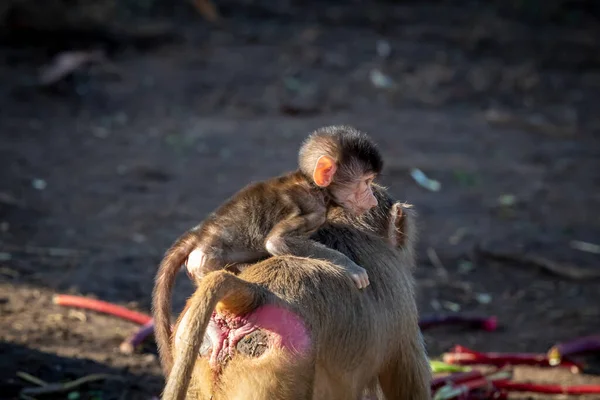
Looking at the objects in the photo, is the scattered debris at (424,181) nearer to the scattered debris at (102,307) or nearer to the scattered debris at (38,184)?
the scattered debris at (38,184)

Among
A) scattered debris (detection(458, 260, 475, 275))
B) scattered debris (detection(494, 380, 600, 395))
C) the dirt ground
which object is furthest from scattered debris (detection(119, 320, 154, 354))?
scattered debris (detection(458, 260, 475, 275))

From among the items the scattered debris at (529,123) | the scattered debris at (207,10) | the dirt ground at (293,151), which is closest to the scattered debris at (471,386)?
the dirt ground at (293,151)

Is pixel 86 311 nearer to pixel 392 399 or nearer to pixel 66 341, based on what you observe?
pixel 66 341

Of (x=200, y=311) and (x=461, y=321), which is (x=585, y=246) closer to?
(x=461, y=321)

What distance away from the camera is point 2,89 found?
33.8ft

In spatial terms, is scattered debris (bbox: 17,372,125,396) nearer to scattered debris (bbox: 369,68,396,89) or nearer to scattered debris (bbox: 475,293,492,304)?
scattered debris (bbox: 475,293,492,304)

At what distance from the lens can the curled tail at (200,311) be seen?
9.64 ft

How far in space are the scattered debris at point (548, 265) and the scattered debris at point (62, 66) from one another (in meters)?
5.09

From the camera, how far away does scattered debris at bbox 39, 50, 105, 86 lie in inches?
408

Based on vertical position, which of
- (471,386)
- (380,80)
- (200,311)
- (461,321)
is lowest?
(461,321)

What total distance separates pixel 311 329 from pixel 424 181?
18.3 feet

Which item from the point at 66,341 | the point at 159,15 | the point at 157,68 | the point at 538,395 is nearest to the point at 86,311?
the point at 66,341

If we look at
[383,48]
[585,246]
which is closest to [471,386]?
[585,246]

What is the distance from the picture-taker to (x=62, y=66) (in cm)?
1048
